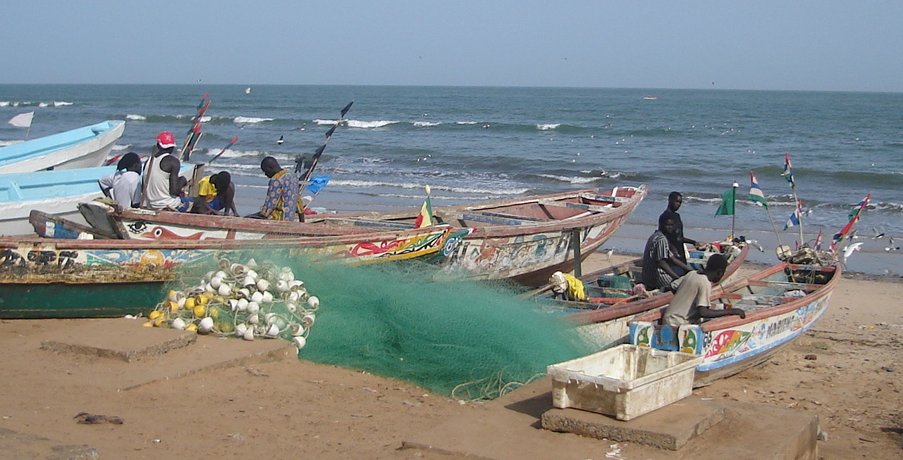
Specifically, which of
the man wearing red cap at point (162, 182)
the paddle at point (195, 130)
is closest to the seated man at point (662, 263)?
the man wearing red cap at point (162, 182)

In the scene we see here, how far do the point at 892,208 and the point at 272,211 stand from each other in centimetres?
1594

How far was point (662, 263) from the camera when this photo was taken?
9.01m

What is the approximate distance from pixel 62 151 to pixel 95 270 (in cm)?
929

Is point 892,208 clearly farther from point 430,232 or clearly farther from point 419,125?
point 419,125

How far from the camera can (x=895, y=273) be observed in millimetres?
14023

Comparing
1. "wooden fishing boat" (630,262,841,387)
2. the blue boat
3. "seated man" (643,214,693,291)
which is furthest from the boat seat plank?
the blue boat

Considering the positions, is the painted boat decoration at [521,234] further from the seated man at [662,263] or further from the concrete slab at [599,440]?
the concrete slab at [599,440]

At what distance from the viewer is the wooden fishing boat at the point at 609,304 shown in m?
7.90

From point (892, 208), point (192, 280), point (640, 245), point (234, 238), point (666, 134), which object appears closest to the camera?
point (192, 280)

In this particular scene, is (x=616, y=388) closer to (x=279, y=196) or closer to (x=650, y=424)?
(x=650, y=424)

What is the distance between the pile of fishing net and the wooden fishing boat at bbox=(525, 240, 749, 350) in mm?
312

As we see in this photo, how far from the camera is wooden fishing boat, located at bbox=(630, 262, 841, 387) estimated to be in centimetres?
753

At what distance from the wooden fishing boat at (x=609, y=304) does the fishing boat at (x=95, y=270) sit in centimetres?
253

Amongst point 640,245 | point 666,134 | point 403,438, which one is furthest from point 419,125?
point 403,438
